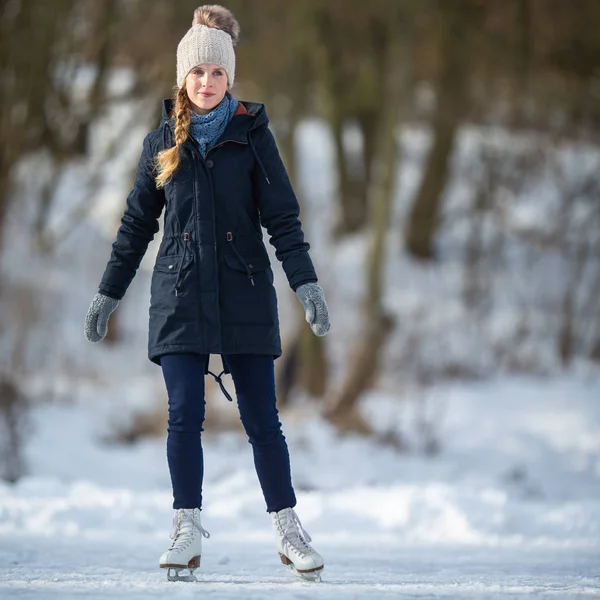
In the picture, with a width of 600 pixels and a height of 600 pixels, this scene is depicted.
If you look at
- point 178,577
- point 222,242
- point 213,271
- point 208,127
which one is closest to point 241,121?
point 208,127

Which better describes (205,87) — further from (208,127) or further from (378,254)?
(378,254)

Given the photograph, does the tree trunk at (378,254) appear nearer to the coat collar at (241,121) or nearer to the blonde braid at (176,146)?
the coat collar at (241,121)

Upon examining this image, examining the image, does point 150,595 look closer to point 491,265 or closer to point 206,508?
point 206,508

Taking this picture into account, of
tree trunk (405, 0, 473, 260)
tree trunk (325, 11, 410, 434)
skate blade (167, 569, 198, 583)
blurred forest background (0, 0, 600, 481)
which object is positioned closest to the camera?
skate blade (167, 569, 198, 583)

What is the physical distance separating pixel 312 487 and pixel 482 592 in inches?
170

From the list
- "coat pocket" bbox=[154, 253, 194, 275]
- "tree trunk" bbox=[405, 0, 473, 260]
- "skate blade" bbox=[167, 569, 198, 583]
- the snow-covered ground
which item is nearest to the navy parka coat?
"coat pocket" bbox=[154, 253, 194, 275]

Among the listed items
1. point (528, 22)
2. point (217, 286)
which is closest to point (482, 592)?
point (217, 286)

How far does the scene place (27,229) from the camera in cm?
1562

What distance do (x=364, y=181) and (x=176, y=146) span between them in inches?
580

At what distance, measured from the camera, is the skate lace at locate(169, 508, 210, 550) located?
3.88 m

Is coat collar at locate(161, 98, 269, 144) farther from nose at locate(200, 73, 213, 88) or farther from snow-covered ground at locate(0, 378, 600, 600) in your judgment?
snow-covered ground at locate(0, 378, 600, 600)

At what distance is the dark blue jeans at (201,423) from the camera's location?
3.93 metres

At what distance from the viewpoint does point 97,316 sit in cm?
412

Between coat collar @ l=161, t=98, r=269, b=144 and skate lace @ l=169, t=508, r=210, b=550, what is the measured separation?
129 centimetres
